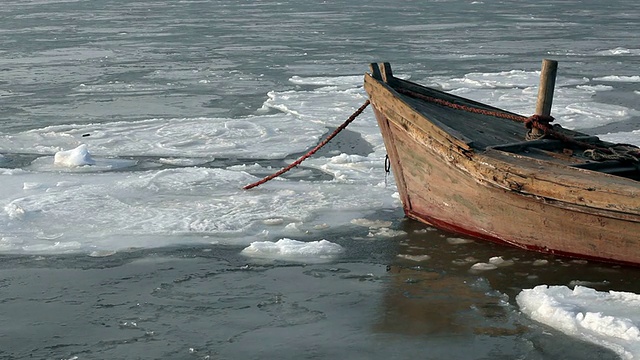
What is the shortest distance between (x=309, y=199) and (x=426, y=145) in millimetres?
1467

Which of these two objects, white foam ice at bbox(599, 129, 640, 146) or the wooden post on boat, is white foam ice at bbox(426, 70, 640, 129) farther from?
the wooden post on boat

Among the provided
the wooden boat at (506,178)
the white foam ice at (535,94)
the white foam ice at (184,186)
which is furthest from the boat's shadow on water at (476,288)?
the white foam ice at (535,94)

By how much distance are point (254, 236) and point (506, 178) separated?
2.01m

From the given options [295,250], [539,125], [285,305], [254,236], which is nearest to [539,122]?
[539,125]

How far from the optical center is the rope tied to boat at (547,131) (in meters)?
7.17

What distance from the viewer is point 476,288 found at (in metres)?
6.27

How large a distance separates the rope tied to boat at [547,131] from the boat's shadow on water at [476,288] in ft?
3.07

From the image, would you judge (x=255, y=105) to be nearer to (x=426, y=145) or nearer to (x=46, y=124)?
(x=46, y=124)

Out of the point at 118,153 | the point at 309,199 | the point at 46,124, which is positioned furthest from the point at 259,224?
the point at 46,124

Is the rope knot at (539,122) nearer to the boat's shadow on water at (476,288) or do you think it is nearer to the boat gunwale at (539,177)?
the boat gunwale at (539,177)

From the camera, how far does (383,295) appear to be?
6.18 m

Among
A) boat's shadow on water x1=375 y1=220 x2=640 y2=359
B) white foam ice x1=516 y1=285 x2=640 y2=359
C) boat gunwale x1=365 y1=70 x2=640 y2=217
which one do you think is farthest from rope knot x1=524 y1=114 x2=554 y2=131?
white foam ice x1=516 y1=285 x2=640 y2=359

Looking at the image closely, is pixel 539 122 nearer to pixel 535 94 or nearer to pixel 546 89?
pixel 546 89

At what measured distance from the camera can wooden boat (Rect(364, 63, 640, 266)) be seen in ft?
20.9
